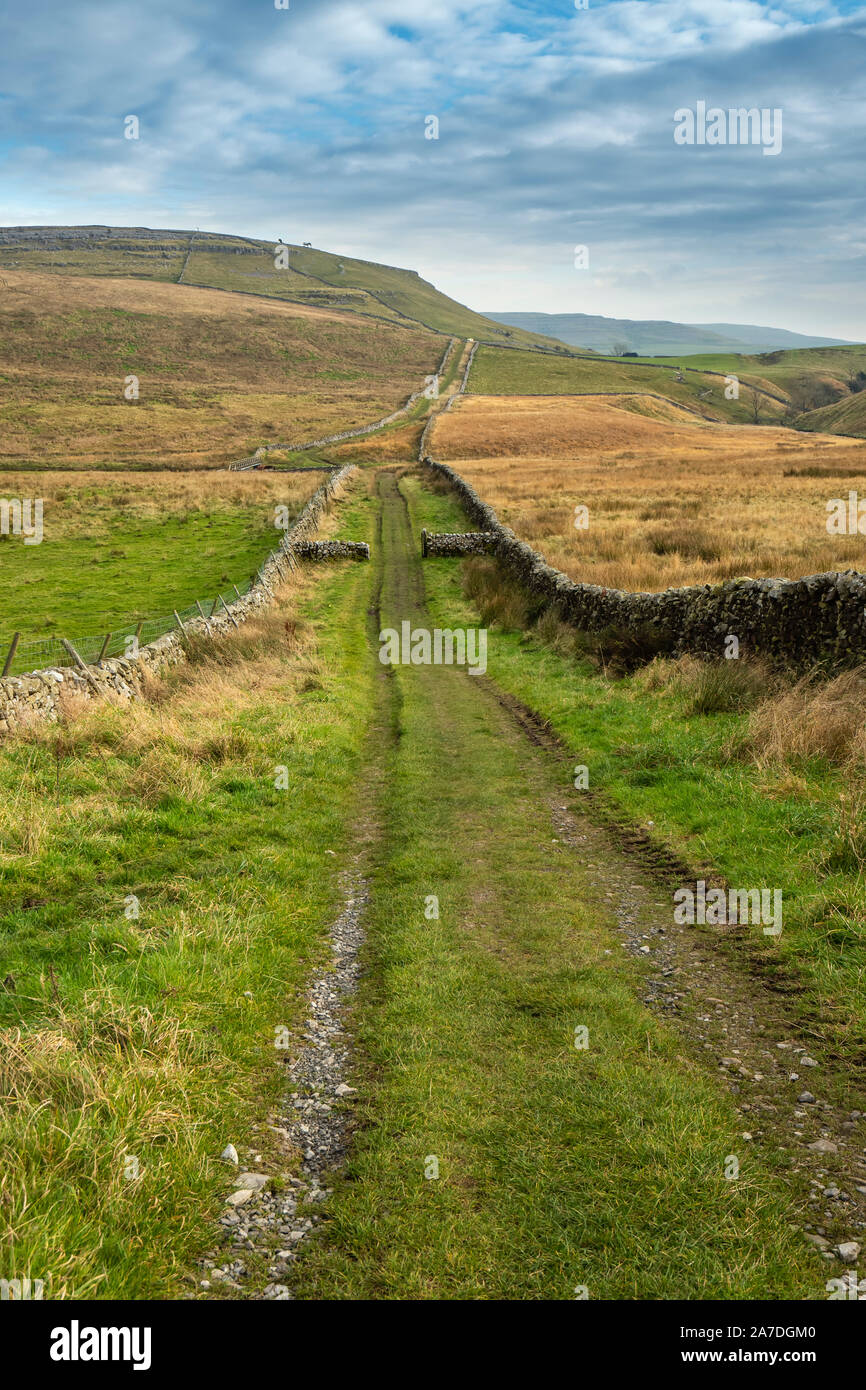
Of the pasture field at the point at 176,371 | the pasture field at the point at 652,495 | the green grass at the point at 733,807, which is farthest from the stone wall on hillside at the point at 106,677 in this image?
the pasture field at the point at 176,371

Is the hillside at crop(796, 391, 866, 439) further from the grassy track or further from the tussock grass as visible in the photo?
the grassy track

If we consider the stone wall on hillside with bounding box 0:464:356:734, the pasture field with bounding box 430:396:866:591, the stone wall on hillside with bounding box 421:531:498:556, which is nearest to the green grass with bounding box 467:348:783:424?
the pasture field with bounding box 430:396:866:591

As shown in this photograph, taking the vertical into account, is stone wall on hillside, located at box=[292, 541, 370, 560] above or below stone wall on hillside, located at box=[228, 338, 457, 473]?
below

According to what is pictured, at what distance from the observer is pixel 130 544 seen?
38906 mm

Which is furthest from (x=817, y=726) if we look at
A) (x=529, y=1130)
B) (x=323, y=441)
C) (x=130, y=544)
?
(x=323, y=441)

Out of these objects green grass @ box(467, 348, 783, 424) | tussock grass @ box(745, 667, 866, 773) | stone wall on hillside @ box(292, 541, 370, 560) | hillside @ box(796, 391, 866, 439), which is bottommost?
tussock grass @ box(745, 667, 866, 773)

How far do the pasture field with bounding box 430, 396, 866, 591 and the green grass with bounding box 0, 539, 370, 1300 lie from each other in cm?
1277

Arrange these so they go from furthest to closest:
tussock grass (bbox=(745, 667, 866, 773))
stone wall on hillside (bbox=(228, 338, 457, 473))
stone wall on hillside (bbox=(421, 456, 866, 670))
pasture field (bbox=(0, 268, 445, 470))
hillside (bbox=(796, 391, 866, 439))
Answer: hillside (bbox=(796, 391, 866, 439)) → pasture field (bbox=(0, 268, 445, 470)) → stone wall on hillside (bbox=(228, 338, 457, 473)) → stone wall on hillside (bbox=(421, 456, 866, 670)) → tussock grass (bbox=(745, 667, 866, 773))

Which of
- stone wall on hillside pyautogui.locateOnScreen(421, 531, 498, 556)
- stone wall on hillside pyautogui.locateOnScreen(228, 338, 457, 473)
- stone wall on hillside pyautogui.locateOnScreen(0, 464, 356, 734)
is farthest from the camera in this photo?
stone wall on hillside pyautogui.locateOnScreen(228, 338, 457, 473)

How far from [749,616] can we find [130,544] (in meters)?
32.7

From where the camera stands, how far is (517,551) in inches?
1109

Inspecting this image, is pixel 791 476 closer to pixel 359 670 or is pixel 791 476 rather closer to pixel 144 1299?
pixel 359 670

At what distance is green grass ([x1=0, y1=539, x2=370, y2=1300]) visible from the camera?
4176mm

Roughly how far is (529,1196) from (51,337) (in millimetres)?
151031
